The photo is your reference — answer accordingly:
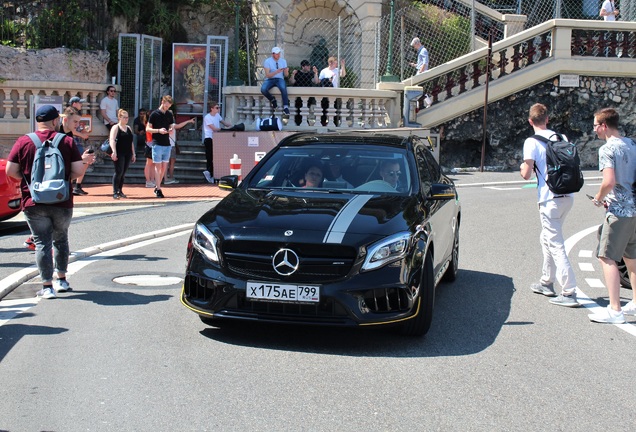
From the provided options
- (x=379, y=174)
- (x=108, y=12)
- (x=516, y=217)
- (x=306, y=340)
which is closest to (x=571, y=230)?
(x=516, y=217)

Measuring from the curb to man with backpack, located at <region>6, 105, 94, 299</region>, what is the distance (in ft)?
1.88

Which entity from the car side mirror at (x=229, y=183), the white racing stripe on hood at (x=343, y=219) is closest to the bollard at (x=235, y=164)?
the car side mirror at (x=229, y=183)

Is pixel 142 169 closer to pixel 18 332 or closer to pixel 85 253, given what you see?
pixel 85 253

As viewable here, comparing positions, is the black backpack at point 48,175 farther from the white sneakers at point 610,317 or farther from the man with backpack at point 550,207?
the white sneakers at point 610,317

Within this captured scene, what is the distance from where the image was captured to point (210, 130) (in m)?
19.5

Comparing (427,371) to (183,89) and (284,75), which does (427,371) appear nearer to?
(284,75)

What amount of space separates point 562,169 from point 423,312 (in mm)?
2358

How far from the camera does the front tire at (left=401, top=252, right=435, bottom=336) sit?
7.05 meters

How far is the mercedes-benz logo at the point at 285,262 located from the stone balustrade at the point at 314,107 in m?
14.2

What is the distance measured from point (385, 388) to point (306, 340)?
1326 millimetres

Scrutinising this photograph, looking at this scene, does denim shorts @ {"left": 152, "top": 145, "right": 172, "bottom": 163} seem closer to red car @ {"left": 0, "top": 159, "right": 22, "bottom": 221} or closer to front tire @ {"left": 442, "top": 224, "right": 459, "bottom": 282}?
red car @ {"left": 0, "top": 159, "right": 22, "bottom": 221}

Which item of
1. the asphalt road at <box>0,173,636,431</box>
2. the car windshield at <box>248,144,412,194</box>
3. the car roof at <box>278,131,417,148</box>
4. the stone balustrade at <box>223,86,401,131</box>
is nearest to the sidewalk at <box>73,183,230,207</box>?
the stone balustrade at <box>223,86,401,131</box>

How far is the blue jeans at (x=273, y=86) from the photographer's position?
20.7 meters

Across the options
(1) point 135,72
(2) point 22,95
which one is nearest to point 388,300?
(2) point 22,95
